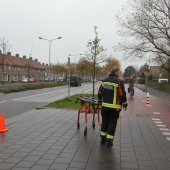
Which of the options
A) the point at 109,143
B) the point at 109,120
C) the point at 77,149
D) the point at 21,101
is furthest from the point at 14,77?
the point at 77,149

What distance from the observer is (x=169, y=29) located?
3609 centimetres

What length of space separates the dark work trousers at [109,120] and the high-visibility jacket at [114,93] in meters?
0.13

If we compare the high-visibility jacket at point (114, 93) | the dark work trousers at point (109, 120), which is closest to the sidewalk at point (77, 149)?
the dark work trousers at point (109, 120)

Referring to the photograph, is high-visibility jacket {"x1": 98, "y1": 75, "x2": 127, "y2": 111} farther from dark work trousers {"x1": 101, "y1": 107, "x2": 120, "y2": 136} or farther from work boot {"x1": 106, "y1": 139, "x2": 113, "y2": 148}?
work boot {"x1": 106, "y1": 139, "x2": 113, "y2": 148}

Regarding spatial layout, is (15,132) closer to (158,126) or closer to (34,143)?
(34,143)

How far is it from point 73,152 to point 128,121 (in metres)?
Result: 5.60

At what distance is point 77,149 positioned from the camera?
7.46 meters

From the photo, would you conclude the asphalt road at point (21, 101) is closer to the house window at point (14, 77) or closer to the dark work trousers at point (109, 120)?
the dark work trousers at point (109, 120)

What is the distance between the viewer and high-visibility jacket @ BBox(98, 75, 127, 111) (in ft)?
26.3

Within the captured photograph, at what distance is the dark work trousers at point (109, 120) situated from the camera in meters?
8.00

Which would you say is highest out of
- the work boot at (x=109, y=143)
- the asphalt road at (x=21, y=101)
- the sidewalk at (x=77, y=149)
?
the work boot at (x=109, y=143)

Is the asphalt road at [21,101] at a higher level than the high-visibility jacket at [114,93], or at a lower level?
lower

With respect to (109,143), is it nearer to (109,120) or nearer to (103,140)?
(103,140)

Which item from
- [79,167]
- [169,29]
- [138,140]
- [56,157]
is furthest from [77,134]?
[169,29]
